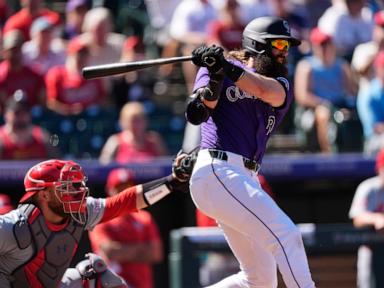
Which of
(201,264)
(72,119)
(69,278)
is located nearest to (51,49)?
(72,119)

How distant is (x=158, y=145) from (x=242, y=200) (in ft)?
14.3

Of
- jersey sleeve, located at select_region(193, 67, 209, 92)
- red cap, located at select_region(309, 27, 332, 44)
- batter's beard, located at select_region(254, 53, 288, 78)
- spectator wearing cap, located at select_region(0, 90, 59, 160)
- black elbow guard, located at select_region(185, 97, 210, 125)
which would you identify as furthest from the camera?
red cap, located at select_region(309, 27, 332, 44)

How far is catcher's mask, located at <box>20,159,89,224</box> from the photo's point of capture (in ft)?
20.1

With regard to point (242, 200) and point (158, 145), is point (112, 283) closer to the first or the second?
point (242, 200)

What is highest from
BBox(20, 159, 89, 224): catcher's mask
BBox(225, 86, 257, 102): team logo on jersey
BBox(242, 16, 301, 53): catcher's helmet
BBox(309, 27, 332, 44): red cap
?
BBox(242, 16, 301, 53): catcher's helmet

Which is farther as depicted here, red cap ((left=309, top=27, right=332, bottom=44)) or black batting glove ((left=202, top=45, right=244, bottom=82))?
red cap ((left=309, top=27, right=332, bottom=44))

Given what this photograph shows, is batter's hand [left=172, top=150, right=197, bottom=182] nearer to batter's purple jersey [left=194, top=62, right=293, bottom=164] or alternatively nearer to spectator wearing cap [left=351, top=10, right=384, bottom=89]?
batter's purple jersey [left=194, top=62, right=293, bottom=164]

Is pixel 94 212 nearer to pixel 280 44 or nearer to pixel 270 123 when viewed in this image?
pixel 270 123

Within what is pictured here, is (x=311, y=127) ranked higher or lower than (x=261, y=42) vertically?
lower

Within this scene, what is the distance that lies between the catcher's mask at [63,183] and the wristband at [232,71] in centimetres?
106

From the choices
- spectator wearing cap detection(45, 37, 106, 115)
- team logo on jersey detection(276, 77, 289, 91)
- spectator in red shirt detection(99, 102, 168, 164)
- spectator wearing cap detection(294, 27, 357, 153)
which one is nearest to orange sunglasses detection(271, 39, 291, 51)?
team logo on jersey detection(276, 77, 289, 91)

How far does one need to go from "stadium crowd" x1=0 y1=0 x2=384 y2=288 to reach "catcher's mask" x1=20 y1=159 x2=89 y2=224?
3158mm

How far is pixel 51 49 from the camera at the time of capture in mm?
11461

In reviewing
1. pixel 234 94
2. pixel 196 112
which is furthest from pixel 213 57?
pixel 234 94
